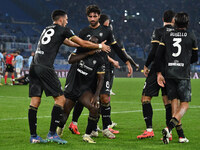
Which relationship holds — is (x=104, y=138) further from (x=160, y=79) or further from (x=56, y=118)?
(x=160, y=79)

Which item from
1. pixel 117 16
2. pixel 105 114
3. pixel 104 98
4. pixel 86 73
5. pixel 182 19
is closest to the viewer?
pixel 182 19

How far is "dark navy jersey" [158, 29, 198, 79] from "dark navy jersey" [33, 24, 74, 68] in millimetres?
1509

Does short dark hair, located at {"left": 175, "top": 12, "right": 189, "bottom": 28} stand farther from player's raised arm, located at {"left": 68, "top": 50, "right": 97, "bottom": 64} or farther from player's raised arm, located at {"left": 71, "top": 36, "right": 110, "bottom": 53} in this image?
player's raised arm, located at {"left": 68, "top": 50, "right": 97, "bottom": 64}

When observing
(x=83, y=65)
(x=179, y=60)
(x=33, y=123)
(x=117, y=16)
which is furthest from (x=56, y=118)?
(x=117, y=16)

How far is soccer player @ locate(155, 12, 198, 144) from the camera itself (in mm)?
5945

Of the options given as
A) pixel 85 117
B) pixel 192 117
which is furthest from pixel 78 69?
pixel 192 117

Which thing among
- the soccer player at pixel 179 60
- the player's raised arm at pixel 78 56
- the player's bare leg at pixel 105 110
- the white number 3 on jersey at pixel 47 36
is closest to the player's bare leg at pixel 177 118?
the soccer player at pixel 179 60

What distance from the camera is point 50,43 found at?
5801mm

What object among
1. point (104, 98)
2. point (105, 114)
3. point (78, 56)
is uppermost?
point (78, 56)

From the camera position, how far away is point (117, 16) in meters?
57.6

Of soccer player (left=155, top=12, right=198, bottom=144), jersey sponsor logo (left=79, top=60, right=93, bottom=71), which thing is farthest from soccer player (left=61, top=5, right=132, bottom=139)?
soccer player (left=155, top=12, right=198, bottom=144)

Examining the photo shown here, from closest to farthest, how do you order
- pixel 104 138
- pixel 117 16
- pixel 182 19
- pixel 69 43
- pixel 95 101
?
pixel 182 19 → pixel 95 101 → pixel 69 43 → pixel 104 138 → pixel 117 16

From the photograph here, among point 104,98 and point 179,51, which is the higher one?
point 179,51

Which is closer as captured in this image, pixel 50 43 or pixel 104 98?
pixel 50 43
